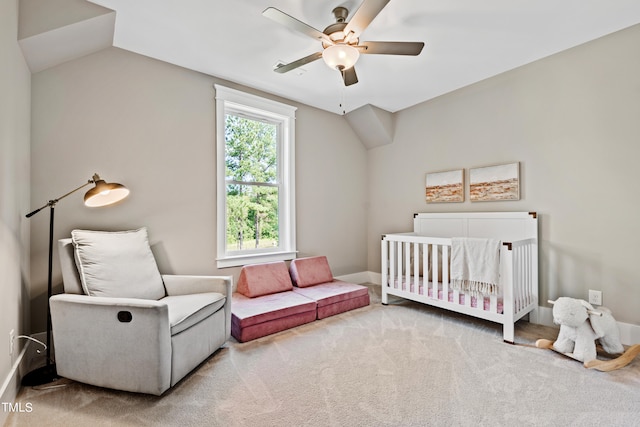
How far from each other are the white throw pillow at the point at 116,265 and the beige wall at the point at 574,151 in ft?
10.7

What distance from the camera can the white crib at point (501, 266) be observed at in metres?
2.44

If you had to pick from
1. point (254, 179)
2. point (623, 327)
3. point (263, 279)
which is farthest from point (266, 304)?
point (623, 327)

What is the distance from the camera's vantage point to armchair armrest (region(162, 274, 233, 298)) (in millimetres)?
2350

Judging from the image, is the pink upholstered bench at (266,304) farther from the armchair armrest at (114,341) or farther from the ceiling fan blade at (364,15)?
the ceiling fan blade at (364,15)

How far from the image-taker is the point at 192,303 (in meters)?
2.07

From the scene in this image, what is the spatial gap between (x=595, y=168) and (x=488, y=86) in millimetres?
1312

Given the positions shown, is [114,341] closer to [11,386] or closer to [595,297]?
[11,386]

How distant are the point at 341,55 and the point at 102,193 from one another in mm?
1896

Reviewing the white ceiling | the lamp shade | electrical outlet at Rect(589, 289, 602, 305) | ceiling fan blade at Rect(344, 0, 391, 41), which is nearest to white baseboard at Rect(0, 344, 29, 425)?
the lamp shade

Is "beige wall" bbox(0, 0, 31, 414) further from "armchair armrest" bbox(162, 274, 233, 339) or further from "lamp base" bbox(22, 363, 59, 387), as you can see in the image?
"armchair armrest" bbox(162, 274, 233, 339)

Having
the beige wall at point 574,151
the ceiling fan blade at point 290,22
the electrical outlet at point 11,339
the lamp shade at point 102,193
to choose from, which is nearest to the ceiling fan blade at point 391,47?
the ceiling fan blade at point 290,22

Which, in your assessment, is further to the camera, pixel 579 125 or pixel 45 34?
pixel 579 125

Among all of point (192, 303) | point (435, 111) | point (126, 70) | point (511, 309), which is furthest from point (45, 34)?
point (511, 309)

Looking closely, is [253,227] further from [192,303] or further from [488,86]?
[488,86]
